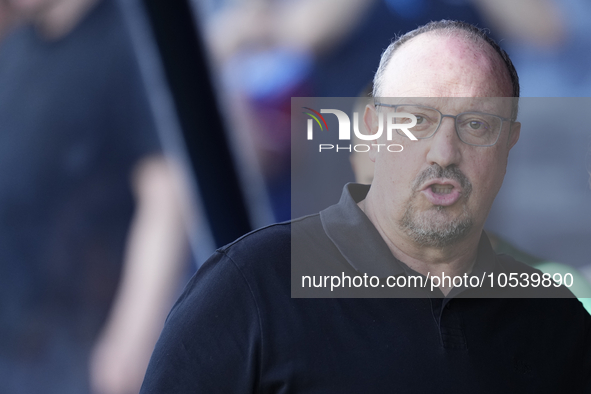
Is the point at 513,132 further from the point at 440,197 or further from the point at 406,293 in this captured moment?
the point at 406,293

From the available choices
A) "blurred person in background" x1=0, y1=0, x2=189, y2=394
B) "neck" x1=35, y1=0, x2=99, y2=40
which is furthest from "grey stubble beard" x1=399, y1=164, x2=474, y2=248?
"neck" x1=35, y1=0, x2=99, y2=40

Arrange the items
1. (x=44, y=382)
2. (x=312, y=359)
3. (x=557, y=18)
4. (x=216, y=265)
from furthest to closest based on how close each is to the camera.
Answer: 1. (x=44, y=382)
2. (x=557, y=18)
3. (x=216, y=265)
4. (x=312, y=359)

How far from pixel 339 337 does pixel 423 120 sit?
46cm

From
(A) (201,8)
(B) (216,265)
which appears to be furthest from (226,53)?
(B) (216,265)

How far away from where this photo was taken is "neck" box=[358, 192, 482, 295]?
1.06m

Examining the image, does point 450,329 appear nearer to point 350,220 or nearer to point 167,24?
point 350,220

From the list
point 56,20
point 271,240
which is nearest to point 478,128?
point 271,240

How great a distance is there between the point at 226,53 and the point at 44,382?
4.67ft

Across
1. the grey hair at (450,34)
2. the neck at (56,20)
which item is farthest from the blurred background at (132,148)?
the grey hair at (450,34)

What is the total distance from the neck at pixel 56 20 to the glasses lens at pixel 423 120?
1492 millimetres

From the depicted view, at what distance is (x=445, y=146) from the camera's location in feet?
Result: 3.27

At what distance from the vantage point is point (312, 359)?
0.90 m

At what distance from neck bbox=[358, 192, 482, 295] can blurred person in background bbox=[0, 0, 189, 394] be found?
42.5 inches

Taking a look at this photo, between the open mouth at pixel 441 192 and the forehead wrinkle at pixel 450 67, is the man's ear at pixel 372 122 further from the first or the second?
the open mouth at pixel 441 192
